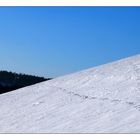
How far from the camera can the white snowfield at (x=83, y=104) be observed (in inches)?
107

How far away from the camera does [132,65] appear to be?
392 centimetres

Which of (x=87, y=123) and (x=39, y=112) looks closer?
(x=87, y=123)

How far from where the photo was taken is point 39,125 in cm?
302

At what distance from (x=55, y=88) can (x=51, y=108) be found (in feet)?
2.36

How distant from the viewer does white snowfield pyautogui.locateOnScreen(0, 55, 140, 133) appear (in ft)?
8.94

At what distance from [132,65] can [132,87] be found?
663mm

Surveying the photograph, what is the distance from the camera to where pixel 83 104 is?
3252 mm
